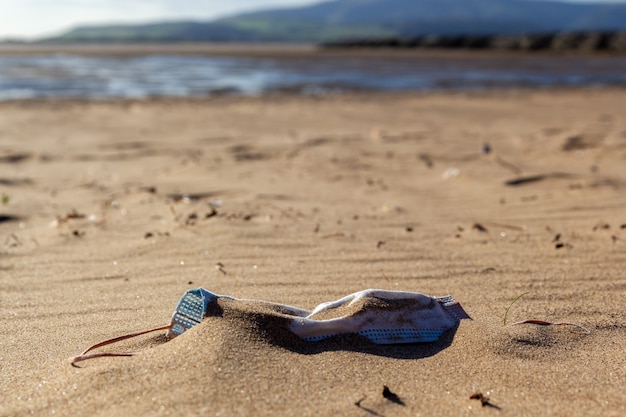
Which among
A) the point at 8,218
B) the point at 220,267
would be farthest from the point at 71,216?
the point at 220,267

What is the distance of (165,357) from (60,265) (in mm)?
1398

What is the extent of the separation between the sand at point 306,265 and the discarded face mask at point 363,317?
2.0 inches

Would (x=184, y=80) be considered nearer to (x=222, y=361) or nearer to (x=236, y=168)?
(x=236, y=168)

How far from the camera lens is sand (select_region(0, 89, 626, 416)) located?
190cm

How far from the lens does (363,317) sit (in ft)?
7.39

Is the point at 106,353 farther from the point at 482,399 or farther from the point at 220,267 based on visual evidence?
the point at 482,399

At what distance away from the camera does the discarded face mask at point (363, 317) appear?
220cm

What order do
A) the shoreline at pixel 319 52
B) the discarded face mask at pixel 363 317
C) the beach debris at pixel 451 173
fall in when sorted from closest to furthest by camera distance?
the discarded face mask at pixel 363 317 < the beach debris at pixel 451 173 < the shoreline at pixel 319 52

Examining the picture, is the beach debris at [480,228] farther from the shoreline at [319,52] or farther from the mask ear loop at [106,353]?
the shoreline at [319,52]

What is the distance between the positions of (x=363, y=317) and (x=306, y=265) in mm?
917

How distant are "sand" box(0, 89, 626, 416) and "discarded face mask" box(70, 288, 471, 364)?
0.05 m

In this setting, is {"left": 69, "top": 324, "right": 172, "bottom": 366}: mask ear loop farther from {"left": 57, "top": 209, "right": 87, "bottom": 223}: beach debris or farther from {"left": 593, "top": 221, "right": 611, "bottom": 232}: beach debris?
{"left": 593, "top": 221, "right": 611, "bottom": 232}: beach debris

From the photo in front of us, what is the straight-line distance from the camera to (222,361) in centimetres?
195

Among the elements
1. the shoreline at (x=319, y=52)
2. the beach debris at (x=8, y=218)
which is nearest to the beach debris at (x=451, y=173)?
the beach debris at (x=8, y=218)
